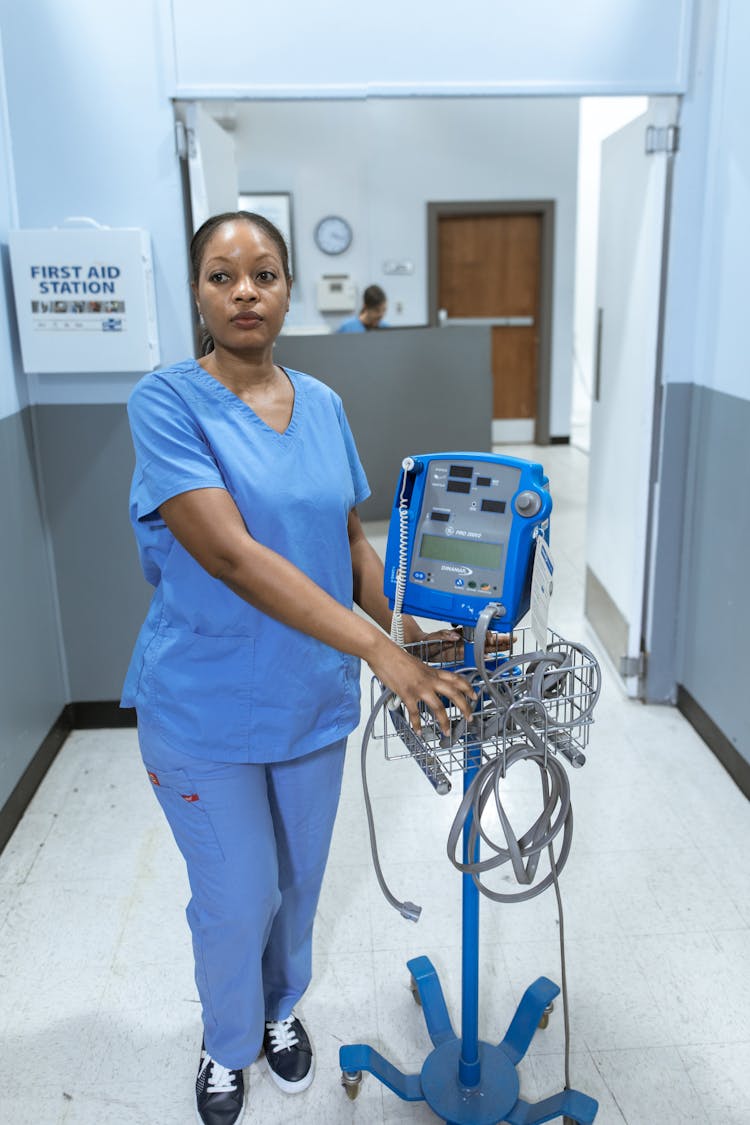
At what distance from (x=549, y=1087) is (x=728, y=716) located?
4.20 feet

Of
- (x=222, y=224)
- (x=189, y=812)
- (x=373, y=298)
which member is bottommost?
(x=189, y=812)

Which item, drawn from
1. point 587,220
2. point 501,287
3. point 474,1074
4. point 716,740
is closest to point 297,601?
point 474,1074

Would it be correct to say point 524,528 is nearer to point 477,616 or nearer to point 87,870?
point 477,616

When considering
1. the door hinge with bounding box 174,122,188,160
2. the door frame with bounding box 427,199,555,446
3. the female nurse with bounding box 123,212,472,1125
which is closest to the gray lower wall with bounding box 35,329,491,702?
the door hinge with bounding box 174,122,188,160

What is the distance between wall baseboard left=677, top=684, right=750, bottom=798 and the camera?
2447 mm

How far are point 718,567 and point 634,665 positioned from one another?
48 cm

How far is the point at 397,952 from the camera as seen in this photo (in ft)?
6.19

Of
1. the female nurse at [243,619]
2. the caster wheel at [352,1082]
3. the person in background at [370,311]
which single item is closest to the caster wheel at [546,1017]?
the caster wheel at [352,1082]

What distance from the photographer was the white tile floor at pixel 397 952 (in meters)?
1.57

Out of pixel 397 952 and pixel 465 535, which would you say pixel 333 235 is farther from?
pixel 465 535

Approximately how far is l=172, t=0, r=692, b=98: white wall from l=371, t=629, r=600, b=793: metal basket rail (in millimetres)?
1902

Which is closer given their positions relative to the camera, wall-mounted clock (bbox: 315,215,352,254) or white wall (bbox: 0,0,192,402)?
white wall (bbox: 0,0,192,402)

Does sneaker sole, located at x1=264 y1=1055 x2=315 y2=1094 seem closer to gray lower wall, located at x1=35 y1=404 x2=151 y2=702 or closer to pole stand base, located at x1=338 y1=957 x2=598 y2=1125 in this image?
pole stand base, located at x1=338 y1=957 x2=598 y2=1125

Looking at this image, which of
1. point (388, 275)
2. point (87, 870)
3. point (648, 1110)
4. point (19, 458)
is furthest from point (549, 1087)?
point (388, 275)
